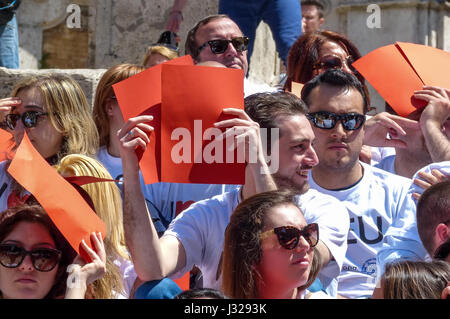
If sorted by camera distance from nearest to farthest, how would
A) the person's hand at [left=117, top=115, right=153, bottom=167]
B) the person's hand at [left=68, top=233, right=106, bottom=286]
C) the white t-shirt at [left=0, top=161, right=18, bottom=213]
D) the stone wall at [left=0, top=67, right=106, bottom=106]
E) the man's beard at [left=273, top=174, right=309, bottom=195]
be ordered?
the person's hand at [left=68, top=233, right=106, bottom=286] < the person's hand at [left=117, top=115, right=153, bottom=167] < the man's beard at [left=273, top=174, right=309, bottom=195] < the white t-shirt at [left=0, top=161, right=18, bottom=213] < the stone wall at [left=0, top=67, right=106, bottom=106]

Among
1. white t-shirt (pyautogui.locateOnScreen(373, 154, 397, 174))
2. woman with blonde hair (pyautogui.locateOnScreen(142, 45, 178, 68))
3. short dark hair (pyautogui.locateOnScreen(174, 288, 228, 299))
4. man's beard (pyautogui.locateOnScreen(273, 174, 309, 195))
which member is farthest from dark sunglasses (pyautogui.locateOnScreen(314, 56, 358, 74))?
short dark hair (pyautogui.locateOnScreen(174, 288, 228, 299))

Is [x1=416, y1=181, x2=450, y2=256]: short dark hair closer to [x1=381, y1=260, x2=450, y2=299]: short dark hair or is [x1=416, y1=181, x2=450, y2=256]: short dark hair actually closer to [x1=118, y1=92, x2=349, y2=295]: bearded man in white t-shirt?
[x1=118, y1=92, x2=349, y2=295]: bearded man in white t-shirt

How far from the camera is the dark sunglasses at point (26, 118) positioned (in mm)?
4109

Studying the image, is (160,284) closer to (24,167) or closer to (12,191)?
(24,167)

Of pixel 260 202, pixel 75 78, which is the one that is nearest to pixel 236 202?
pixel 260 202

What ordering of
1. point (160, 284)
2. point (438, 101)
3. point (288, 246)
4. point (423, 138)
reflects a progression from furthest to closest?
1. point (423, 138)
2. point (438, 101)
3. point (160, 284)
4. point (288, 246)

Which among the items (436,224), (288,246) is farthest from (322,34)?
(288,246)

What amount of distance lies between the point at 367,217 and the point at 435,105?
606 mm

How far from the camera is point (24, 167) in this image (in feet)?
10.0

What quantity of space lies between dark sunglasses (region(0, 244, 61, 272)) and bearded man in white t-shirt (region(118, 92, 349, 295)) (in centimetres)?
38

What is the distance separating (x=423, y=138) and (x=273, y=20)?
183 cm

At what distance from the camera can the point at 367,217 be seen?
387 centimetres

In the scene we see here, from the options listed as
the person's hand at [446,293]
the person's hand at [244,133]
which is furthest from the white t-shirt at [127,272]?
the person's hand at [446,293]

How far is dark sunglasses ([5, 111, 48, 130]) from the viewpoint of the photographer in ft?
13.5
